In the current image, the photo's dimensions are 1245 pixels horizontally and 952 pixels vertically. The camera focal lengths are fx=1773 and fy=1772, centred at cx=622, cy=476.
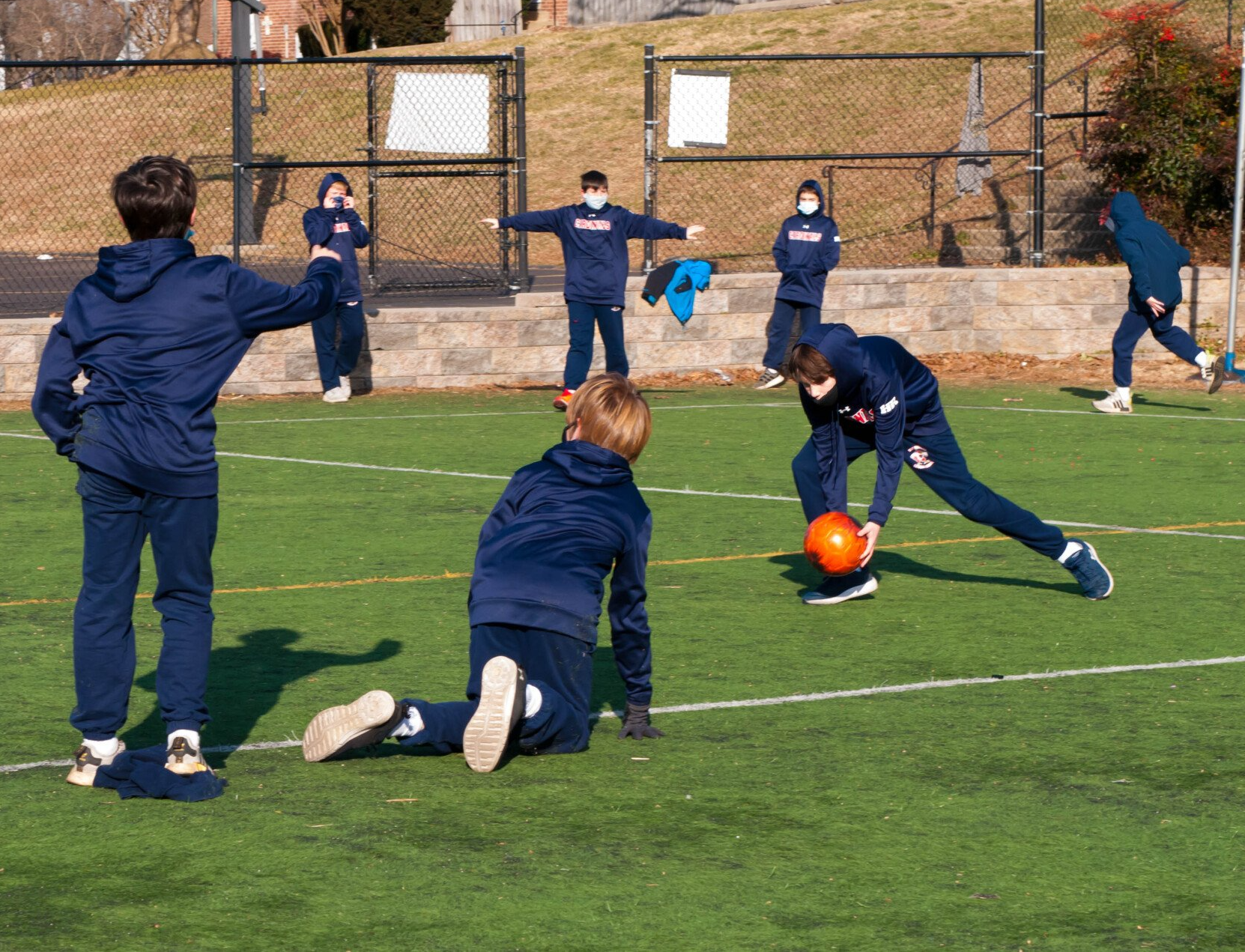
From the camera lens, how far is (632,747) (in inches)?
237

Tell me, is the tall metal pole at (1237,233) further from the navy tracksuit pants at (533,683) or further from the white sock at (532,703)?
the white sock at (532,703)

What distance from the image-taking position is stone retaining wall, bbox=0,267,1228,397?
666 inches

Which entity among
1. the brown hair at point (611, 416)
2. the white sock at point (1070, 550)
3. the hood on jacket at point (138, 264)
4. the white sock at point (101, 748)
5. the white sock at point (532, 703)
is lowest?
the white sock at point (101, 748)

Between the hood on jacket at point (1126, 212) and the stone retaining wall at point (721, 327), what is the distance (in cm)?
335

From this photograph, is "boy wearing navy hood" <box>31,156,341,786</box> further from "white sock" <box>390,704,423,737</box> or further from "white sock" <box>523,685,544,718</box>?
"white sock" <box>523,685,544,718</box>

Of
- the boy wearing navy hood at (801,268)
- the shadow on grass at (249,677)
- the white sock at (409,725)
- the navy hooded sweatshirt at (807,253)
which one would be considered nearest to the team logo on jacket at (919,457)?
the shadow on grass at (249,677)

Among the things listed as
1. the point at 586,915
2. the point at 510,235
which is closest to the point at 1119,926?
the point at 586,915

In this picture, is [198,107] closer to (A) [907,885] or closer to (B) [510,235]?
(B) [510,235]

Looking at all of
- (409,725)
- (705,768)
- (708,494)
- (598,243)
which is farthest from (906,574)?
(598,243)

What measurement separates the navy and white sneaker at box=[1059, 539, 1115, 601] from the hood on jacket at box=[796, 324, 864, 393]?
1.51 metres

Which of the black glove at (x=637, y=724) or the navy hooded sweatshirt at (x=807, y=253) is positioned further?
the navy hooded sweatshirt at (x=807, y=253)

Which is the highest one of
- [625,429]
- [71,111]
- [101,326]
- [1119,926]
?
[71,111]

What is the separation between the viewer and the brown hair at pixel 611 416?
575 centimetres

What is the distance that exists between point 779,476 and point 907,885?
7.70 metres
